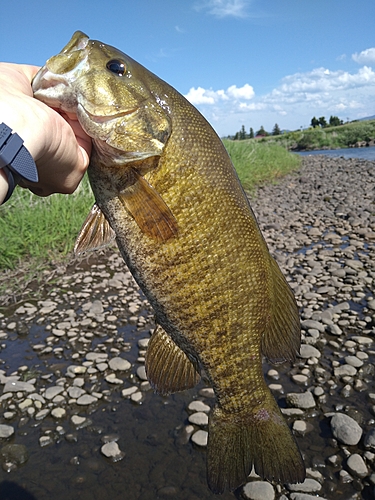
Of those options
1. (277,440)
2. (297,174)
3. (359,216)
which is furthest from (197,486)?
(297,174)

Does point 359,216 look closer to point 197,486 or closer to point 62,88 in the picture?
point 197,486

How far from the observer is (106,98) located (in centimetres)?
213

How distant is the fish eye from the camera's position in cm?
221

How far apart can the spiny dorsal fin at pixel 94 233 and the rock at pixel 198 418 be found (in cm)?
216

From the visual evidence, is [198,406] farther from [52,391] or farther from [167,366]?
[167,366]

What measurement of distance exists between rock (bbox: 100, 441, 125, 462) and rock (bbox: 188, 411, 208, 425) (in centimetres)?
67

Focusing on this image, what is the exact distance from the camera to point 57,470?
334 centimetres

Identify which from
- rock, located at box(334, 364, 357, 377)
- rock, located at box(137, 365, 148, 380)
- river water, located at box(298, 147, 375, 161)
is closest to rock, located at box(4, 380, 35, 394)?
rock, located at box(137, 365, 148, 380)

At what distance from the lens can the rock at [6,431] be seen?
363cm

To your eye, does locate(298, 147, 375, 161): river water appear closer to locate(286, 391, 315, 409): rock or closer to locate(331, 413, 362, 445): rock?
locate(286, 391, 315, 409): rock

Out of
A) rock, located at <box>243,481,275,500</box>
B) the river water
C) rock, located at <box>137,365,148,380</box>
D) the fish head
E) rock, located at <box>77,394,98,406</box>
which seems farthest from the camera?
the river water

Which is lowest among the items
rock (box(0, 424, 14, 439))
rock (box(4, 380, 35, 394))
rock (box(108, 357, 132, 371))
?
rock (box(108, 357, 132, 371))

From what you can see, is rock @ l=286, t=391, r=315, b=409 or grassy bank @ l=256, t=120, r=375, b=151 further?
grassy bank @ l=256, t=120, r=375, b=151

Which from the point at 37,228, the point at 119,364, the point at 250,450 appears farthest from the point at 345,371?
the point at 37,228
